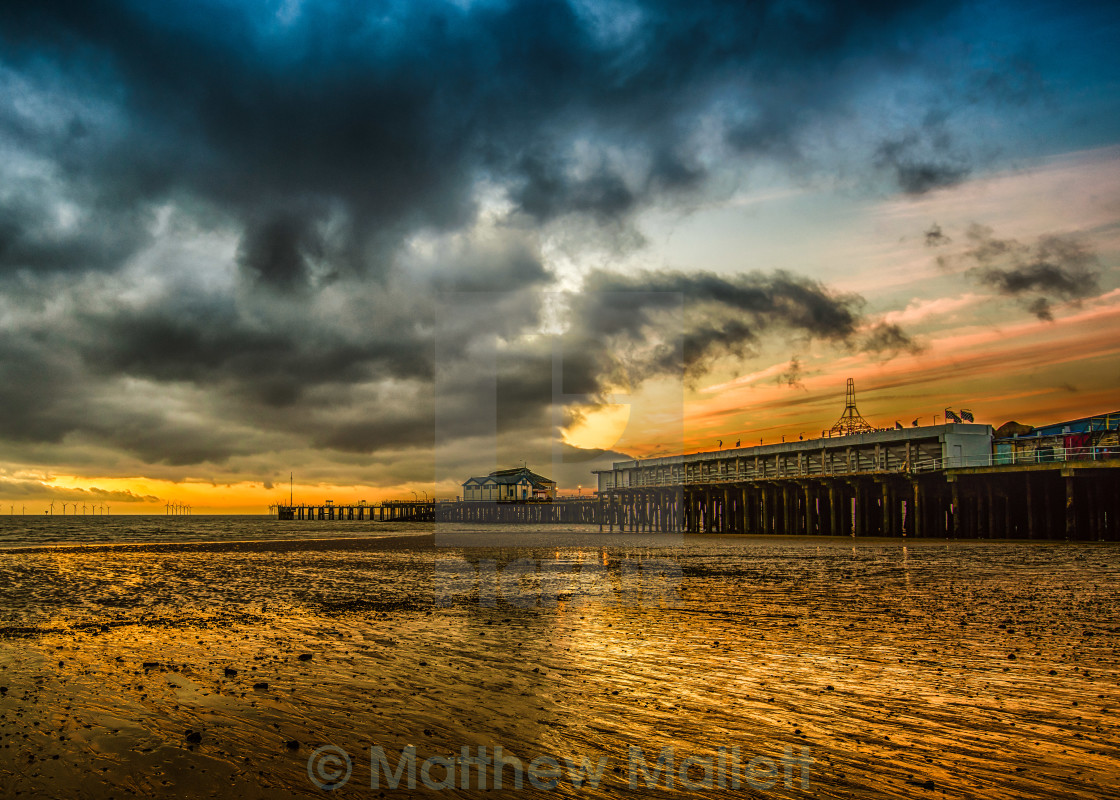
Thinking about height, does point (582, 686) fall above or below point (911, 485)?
below

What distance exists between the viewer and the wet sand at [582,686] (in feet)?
18.6

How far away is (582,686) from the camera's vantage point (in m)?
8.35

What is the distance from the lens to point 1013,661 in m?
9.09

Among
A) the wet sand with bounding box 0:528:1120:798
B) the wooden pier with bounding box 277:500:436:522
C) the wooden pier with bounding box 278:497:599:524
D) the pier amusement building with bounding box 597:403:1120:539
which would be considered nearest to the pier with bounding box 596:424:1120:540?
the pier amusement building with bounding box 597:403:1120:539

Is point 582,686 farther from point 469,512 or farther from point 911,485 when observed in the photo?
point 469,512

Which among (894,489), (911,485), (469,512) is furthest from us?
(469,512)

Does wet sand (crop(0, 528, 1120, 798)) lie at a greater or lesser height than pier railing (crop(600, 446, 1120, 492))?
lesser

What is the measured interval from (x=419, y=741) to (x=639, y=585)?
13.6 m

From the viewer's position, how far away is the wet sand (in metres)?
5.68

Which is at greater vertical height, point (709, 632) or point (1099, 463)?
point (1099, 463)

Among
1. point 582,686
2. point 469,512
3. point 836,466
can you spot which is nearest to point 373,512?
point 469,512

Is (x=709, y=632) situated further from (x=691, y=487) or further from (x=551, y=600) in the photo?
(x=691, y=487)

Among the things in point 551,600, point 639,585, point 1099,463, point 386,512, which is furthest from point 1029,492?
point 386,512

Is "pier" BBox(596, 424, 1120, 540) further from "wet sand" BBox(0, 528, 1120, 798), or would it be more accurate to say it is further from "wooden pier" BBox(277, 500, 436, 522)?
"wooden pier" BBox(277, 500, 436, 522)
